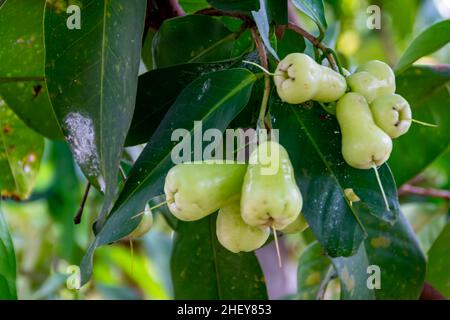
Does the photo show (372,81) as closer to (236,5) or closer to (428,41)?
(236,5)

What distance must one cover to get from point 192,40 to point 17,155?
41cm

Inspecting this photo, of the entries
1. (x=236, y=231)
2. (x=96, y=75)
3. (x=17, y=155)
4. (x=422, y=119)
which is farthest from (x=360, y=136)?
(x=17, y=155)

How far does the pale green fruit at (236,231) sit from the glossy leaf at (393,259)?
13.9 inches

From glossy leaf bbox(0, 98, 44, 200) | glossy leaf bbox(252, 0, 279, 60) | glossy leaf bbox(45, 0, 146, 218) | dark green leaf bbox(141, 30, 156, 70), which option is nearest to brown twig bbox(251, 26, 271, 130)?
glossy leaf bbox(252, 0, 279, 60)

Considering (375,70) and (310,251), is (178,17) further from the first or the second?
(310,251)

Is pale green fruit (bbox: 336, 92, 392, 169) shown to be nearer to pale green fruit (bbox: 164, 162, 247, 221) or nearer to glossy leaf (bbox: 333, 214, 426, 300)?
pale green fruit (bbox: 164, 162, 247, 221)

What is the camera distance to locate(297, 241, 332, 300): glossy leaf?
1192mm

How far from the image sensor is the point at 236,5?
717 millimetres

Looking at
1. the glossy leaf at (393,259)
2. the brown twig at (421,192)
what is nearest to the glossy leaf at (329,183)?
the glossy leaf at (393,259)

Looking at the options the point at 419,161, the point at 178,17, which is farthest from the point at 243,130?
the point at 419,161

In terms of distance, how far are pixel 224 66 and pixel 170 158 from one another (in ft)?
0.47

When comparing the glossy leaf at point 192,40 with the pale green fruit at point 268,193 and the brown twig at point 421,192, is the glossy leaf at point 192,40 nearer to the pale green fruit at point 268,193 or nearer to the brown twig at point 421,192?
the pale green fruit at point 268,193

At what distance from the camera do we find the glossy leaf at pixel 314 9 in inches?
30.2

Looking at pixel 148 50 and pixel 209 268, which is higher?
pixel 148 50
